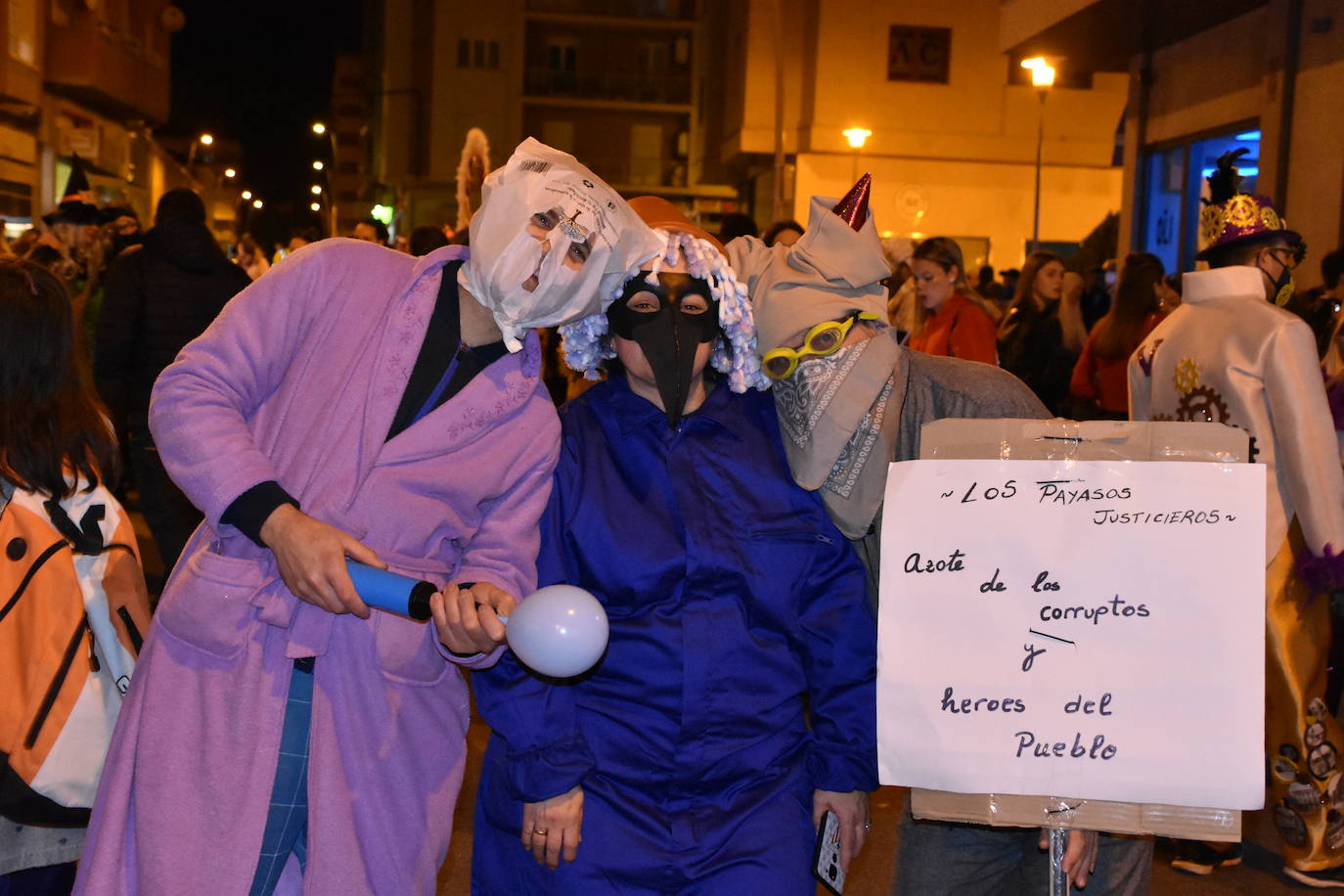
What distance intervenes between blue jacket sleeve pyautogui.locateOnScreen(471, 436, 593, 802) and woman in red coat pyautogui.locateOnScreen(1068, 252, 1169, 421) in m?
5.67

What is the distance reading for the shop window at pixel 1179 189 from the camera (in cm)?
1227

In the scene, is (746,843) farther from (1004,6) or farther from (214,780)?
(1004,6)

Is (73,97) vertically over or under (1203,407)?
over

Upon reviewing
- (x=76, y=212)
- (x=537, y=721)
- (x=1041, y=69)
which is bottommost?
(x=537, y=721)

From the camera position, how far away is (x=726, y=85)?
3334cm

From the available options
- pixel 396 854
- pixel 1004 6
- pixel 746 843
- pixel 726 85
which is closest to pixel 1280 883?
pixel 746 843

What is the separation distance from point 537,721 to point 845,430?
Answer: 83cm

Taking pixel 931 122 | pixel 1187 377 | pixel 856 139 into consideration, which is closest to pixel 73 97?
pixel 856 139

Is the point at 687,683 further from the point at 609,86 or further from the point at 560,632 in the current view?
the point at 609,86

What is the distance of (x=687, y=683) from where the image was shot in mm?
2639

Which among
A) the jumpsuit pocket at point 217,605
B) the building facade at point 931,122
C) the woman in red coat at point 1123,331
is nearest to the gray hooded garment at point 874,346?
the jumpsuit pocket at point 217,605

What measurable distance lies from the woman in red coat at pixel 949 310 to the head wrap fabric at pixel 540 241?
5.12 meters

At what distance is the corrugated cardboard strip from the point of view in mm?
2281

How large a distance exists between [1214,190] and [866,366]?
4.15m
